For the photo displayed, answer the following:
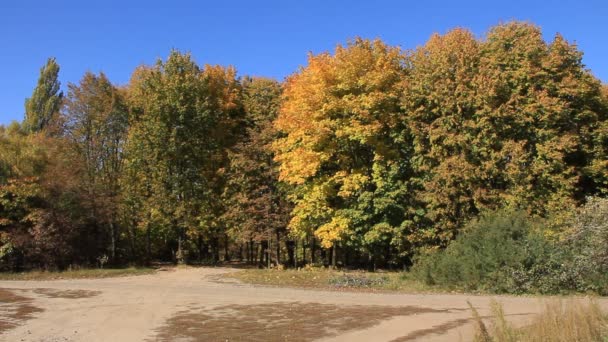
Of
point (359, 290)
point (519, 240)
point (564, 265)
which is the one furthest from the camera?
point (359, 290)

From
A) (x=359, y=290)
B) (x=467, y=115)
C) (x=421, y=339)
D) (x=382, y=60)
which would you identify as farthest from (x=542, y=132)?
(x=421, y=339)

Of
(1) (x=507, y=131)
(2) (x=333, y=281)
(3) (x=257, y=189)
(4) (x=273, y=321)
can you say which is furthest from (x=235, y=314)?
(1) (x=507, y=131)

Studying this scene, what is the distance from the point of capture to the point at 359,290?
2422cm

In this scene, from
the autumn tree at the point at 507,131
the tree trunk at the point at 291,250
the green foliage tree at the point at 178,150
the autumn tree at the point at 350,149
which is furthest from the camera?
the tree trunk at the point at 291,250

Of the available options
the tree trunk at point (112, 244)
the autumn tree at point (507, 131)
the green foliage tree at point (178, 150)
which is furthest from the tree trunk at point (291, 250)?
the tree trunk at point (112, 244)

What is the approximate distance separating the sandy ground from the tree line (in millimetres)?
8361

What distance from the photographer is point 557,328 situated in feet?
30.3

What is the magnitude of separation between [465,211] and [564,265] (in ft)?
27.9

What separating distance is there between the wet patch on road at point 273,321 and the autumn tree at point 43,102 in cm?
4103

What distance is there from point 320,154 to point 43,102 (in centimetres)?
3589

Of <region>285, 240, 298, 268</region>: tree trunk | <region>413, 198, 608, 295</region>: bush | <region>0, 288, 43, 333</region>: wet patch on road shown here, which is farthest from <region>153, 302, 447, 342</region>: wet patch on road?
<region>285, 240, 298, 268</region>: tree trunk

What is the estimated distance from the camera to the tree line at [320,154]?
28.4 meters

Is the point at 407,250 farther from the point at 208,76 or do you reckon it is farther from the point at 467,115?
the point at 208,76

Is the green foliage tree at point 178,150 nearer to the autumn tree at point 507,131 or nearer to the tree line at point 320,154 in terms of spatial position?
the tree line at point 320,154
